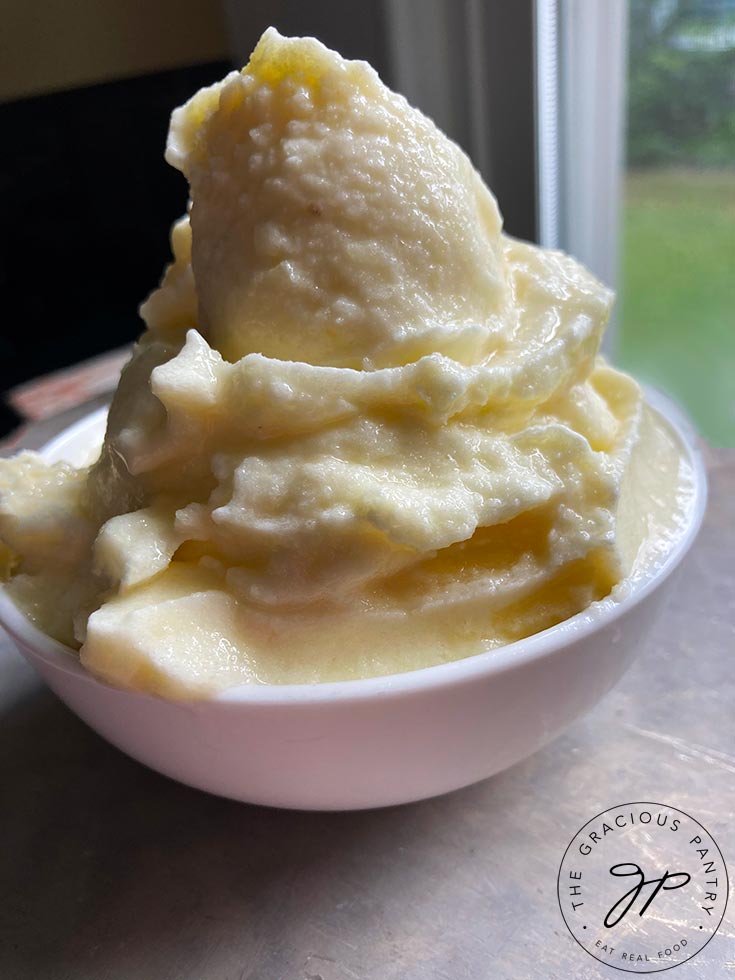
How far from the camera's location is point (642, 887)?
855 mm

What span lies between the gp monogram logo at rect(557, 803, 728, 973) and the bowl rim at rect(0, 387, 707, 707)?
24cm

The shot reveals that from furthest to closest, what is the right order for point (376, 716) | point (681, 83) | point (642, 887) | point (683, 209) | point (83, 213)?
point (83, 213) → point (683, 209) → point (681, 83) → point (642, 887) → point (376, 716)

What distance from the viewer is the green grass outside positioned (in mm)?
2359

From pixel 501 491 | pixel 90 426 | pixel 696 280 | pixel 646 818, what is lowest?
pixel 696 280

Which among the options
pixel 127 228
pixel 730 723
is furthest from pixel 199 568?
pixel 127 228

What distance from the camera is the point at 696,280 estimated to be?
8.33ft

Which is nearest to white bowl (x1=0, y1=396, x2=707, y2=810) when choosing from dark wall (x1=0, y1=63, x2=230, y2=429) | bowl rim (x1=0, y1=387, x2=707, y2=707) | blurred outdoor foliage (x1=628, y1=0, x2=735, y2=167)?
bowl rim (x1=0, y1=387, x2=707, y2=707)

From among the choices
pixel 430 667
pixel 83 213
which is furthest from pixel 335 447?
pixel 83 213

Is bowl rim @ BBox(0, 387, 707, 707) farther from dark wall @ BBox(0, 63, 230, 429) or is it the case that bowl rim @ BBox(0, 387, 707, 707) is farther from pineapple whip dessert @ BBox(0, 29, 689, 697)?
dark wall @ BBox(0, 63, 230, 429)

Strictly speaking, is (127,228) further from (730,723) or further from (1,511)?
(730,723)

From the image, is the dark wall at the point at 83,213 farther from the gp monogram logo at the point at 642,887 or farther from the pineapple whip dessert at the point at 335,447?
the gp monogram logo at the point at 642,887

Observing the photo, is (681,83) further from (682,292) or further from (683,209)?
(682,292)

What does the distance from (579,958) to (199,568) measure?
460mm

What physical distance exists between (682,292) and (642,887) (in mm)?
2030
